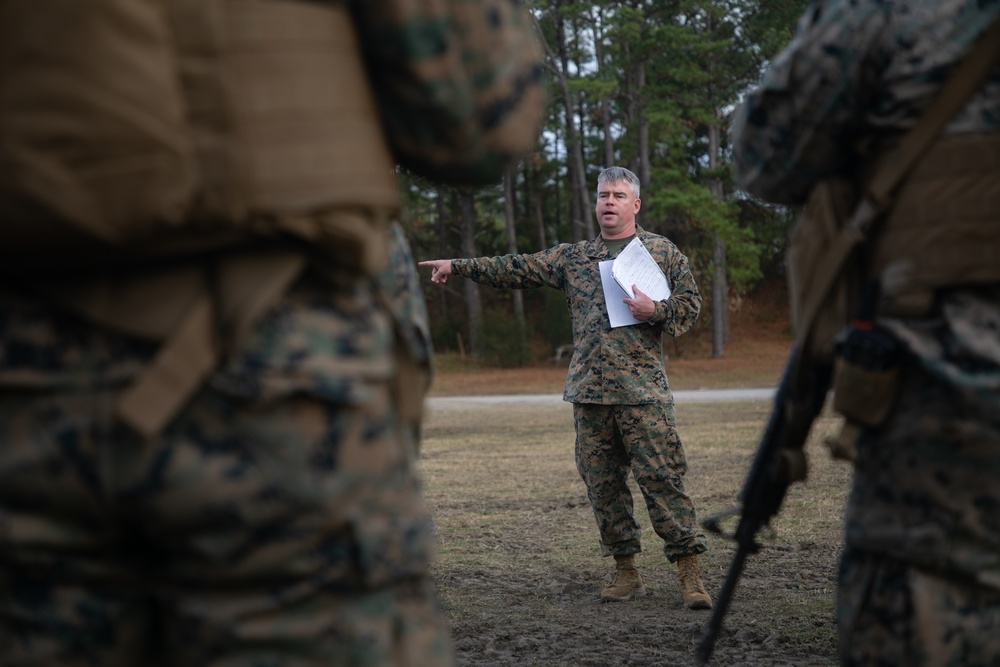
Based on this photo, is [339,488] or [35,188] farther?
[339,488]

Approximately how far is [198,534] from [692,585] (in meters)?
4.48

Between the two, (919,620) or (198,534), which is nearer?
(198,534)

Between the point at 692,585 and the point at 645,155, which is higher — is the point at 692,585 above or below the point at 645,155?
below

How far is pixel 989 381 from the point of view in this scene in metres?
2.49

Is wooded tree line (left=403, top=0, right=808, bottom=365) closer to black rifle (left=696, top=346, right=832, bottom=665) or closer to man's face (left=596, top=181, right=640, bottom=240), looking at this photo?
man's face (left=596, top=181, right=640, bottom=240)

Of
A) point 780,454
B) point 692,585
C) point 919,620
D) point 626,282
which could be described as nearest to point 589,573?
point 692,585

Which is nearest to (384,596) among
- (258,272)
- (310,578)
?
(310,578)

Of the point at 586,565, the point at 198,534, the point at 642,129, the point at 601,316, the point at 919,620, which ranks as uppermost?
the point at 642,129

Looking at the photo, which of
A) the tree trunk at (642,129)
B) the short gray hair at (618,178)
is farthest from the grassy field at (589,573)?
the tree trunk at (642,129)

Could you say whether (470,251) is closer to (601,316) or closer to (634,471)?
(601,316)

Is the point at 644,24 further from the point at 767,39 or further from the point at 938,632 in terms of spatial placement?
the point at 938,632

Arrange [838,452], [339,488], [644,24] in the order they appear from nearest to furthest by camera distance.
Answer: [339,488], [838,452], [644,24]

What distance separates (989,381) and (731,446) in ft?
31.5

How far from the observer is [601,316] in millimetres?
6184
